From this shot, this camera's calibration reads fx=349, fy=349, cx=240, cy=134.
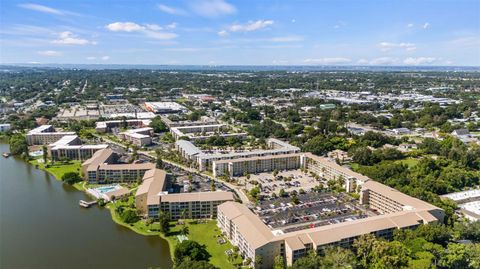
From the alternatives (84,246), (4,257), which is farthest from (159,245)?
(4,257)

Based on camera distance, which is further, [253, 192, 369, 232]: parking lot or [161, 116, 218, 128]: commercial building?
[161, 116, 218, 128]: commercial building

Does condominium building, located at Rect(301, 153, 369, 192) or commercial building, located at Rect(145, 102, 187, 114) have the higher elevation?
commercial building, located at Rect(145, 102, 187, 114)

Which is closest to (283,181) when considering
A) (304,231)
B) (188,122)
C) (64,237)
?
(304,231)

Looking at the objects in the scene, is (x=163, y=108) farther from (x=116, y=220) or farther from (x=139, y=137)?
(x=116, y=220)

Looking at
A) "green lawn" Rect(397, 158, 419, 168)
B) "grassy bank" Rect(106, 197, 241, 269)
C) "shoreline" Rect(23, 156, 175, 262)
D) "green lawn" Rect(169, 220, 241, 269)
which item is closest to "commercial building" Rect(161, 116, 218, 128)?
"shoreline" Rect(23, 156, 175, 262)

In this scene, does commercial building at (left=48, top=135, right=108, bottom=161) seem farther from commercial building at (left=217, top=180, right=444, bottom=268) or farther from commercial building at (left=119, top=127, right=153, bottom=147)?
commercial building at (left=217, top=180, right=444, bottom=268)

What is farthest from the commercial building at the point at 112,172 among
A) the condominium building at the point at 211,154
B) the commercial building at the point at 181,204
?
the commercial building at the point at 181,204
